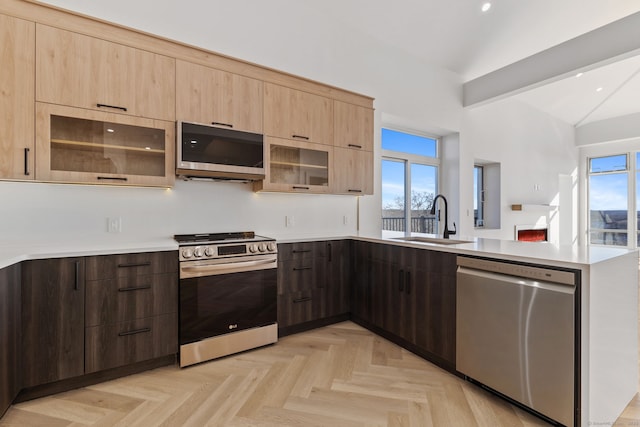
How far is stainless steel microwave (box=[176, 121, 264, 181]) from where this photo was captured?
8.08 ft

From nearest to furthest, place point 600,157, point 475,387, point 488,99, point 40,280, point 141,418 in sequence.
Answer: point 141,418
point 40,280
point 475,387
point 488,99
point 600,157

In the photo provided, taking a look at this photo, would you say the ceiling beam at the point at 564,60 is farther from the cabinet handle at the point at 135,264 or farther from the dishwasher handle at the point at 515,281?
the cabinet handle at the point at 135,264

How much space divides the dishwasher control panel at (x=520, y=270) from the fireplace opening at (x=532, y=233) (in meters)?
4.94

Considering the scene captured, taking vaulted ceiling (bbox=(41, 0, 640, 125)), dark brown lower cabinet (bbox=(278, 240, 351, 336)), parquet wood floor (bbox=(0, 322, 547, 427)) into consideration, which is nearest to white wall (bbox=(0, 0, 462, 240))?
vaulted ceiling (bbox=(41, 0, 640, 125))

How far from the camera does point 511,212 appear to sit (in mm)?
5969

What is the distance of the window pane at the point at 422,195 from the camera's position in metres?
5.09

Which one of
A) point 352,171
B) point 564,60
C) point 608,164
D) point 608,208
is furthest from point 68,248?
point 608,164

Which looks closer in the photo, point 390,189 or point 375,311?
point 375,311

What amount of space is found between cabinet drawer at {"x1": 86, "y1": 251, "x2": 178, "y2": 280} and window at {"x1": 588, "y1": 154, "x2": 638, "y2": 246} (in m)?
9.41

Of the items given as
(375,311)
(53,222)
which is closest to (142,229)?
(53,222)

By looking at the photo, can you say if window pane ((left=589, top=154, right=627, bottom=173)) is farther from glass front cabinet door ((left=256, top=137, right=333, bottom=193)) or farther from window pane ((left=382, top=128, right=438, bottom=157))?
glass front cabinet door ((left=256, top=137, right=333, bottom=193))

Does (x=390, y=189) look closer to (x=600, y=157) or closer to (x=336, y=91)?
(x=336, y=91)

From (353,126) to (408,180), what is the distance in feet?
6.17

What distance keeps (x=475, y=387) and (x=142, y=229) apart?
2.77 m
